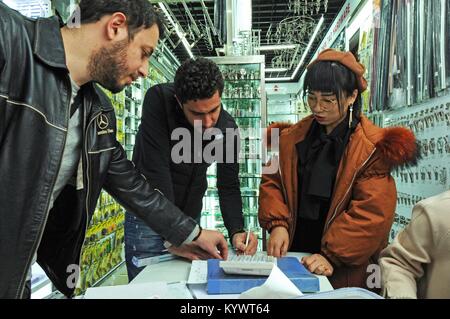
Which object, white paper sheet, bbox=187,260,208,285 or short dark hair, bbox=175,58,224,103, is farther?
short dark hair, bbox=175,58,224,103

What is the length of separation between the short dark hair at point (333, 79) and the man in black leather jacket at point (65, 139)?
0.64 meters

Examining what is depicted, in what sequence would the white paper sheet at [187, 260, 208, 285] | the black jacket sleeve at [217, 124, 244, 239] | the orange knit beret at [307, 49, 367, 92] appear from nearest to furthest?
the white paper sheet at [187, 260, 208, 285]
the orange knit beret at [307, 49, 367, 92]
the black jacket sleeve at [217, 124, 244, 239]

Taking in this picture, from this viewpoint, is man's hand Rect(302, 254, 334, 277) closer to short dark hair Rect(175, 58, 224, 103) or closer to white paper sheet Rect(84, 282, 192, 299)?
white paper sheet Rect(84, 282, 192, 299)

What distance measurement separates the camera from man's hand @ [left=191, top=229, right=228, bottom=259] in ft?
4.70

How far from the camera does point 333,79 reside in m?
1.51

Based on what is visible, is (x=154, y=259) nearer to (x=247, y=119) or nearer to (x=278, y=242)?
(x=278, y=242)

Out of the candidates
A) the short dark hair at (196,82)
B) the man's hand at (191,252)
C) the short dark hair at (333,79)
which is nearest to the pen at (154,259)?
the man's hand at (191,252)

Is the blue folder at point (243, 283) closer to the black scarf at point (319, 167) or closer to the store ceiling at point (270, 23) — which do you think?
the black scarf at point (319, 167)

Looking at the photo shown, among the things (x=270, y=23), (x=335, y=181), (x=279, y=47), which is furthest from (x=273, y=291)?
(x=279, y=47)

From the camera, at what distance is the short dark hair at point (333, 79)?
4.97ft

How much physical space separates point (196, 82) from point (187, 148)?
1.14 ft

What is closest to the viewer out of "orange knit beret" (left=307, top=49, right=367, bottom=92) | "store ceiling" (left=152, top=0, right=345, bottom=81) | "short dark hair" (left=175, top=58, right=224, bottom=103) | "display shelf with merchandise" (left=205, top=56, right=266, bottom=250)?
"orange knit beret" (left=307, top=49, right=367, bottom=92)

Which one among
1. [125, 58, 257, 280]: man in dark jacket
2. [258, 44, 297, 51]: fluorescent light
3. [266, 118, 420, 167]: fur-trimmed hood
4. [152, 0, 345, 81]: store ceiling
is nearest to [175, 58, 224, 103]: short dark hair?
[125, 58, 257, 280]: man in dark jacket
